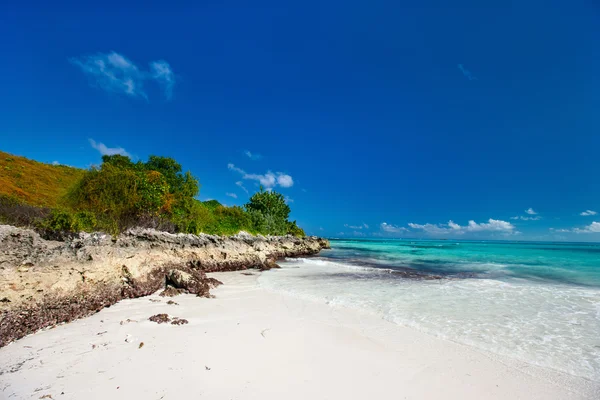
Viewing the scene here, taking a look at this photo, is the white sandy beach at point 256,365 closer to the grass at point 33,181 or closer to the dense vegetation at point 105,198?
the dense vegetation at point 105,198

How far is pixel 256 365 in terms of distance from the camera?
455cm

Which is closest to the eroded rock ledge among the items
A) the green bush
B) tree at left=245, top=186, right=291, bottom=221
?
the green bush

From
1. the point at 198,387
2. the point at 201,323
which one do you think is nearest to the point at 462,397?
the point at 198,387

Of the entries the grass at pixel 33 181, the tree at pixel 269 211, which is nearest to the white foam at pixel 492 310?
the grass at pixel 33 181

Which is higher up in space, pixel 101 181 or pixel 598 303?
pixel 101 181

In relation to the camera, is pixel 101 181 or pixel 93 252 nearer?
pixel 93 252

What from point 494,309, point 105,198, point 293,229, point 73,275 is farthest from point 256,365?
point 293,229

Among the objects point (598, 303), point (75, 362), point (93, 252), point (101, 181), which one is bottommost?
point (75, 362)

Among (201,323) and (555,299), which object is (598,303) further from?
(201,323)

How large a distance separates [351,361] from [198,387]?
2616mm

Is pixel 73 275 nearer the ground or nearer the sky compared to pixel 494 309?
nearer the sky

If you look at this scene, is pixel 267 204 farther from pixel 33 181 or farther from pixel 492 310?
pixel 492 310

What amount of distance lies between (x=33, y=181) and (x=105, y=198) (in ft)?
39.6

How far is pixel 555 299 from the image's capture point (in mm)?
9844
